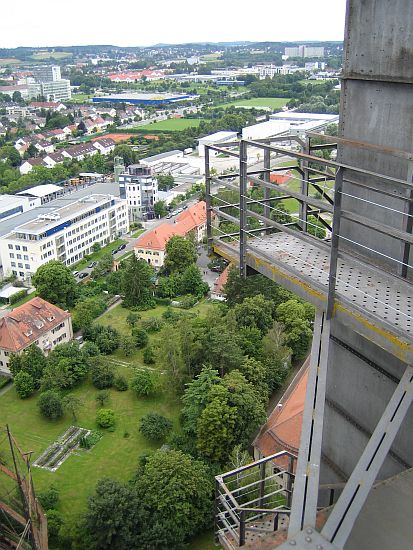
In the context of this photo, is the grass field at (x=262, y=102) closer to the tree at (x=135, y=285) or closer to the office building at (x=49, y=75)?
the office building at (x=49, y=75)

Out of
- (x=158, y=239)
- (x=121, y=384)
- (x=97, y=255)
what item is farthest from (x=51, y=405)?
(x=97, y=255)

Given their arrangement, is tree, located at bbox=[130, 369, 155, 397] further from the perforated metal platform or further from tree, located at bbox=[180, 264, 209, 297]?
the perforated metal platform

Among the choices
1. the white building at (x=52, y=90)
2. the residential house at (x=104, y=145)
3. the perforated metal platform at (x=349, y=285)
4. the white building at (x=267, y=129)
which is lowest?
the residential house at (x=104, y=145)

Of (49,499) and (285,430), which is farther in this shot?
(285,430)

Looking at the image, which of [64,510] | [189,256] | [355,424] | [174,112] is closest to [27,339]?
[64,510]

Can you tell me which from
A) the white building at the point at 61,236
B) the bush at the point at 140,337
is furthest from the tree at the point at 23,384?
the white building at the point at 61,236

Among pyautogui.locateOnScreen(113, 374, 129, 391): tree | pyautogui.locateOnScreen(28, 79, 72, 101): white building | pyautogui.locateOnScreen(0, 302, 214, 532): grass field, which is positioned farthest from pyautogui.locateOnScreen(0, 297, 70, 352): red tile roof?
pyautogui.locateOnScreen(28, 79, 72, 101): white building

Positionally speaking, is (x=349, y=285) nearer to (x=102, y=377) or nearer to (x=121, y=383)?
(x=121, y=383)
